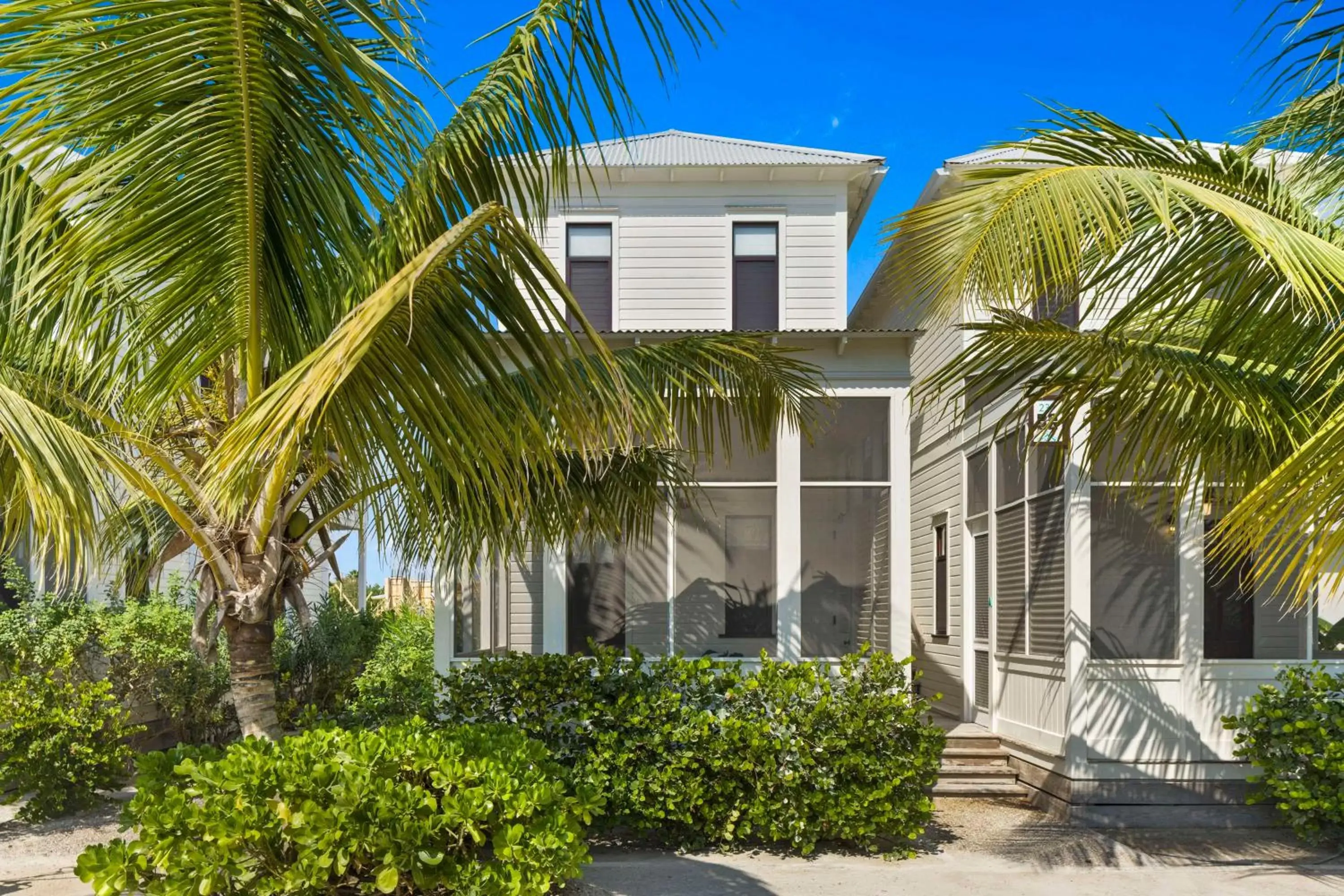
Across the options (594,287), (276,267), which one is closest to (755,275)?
(594,287)

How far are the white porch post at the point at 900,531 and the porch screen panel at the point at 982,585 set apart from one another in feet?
8.20

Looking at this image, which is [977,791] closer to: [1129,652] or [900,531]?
[1129,652]

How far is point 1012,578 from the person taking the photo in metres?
10.9

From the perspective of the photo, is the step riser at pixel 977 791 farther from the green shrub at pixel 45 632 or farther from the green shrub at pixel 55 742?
the green shrub at pixel 45 632

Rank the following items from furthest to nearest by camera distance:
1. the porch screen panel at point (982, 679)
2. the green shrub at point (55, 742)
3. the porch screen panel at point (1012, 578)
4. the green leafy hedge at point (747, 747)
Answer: the porch screen panel at point (982, 679) → the porch screen panel at point (1012, 578) → the green shrub at point (55, 742) → the green leafy hedge at point (747, 747)

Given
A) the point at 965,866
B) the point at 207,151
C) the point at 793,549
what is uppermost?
the point at 207,151

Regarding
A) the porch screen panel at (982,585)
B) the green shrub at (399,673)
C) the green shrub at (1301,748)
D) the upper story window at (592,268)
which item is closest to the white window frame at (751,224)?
the upper story window at (592,268)

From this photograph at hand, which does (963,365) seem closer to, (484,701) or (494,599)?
(484,701)

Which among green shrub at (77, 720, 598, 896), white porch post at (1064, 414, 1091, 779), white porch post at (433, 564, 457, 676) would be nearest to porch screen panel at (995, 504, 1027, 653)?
white porch post at (1064, 414, 1091, 779)

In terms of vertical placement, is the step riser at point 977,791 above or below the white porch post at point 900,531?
below

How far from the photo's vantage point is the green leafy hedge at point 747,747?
25.3 feet

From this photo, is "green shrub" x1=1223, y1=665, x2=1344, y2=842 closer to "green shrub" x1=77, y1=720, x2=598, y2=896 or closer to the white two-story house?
the white two-story house

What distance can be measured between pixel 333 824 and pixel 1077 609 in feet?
21.5

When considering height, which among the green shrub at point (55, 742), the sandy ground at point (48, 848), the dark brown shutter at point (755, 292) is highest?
the dark brown shutter at point (755, 292)
